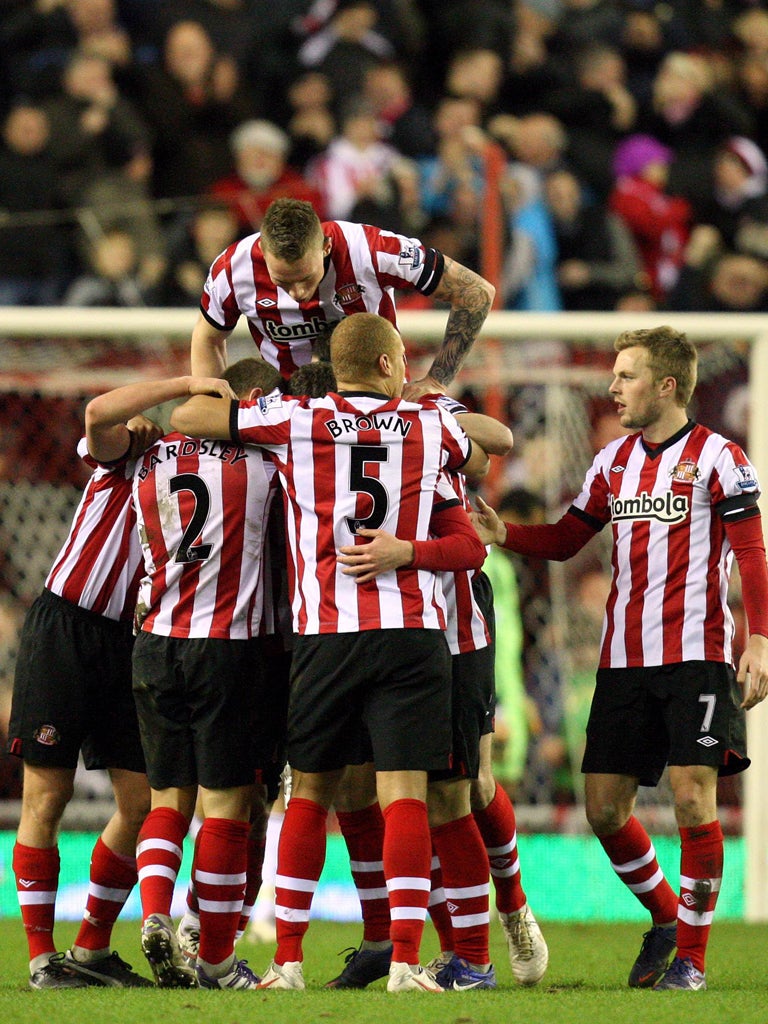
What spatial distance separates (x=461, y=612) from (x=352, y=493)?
0.63 meters

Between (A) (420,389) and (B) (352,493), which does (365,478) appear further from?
(A) (420,389)

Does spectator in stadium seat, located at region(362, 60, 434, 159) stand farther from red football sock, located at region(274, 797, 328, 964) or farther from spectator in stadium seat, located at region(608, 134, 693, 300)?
red football sock, located at region(274, 797, 328, 964)

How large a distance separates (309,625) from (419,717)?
380 millimetres

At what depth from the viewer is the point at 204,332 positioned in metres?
4.85

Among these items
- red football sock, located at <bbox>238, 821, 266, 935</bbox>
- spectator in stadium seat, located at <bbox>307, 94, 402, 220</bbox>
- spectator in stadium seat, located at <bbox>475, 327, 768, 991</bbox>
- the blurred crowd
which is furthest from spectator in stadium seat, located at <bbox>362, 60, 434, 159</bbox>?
red football sock, located at <bbox>238, 821, 266, 935</bbox>

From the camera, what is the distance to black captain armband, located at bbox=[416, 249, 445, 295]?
4730mm

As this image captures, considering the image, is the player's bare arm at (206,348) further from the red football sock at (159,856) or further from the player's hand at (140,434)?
the red football sock at (159,856)

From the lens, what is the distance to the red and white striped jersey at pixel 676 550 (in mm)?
4512

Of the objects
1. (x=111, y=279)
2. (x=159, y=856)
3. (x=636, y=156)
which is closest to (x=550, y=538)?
(x=159, y=856)

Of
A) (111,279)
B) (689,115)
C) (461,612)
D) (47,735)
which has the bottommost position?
(47,735)

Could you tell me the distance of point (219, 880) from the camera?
4121mm

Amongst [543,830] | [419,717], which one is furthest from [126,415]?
[543,830]

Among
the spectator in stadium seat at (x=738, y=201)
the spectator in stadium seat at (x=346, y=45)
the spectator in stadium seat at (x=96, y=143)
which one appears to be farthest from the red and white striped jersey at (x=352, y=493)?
the spectator in stadium seat at (x=346, y=45)

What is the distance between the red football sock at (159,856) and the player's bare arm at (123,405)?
40.9 inches
